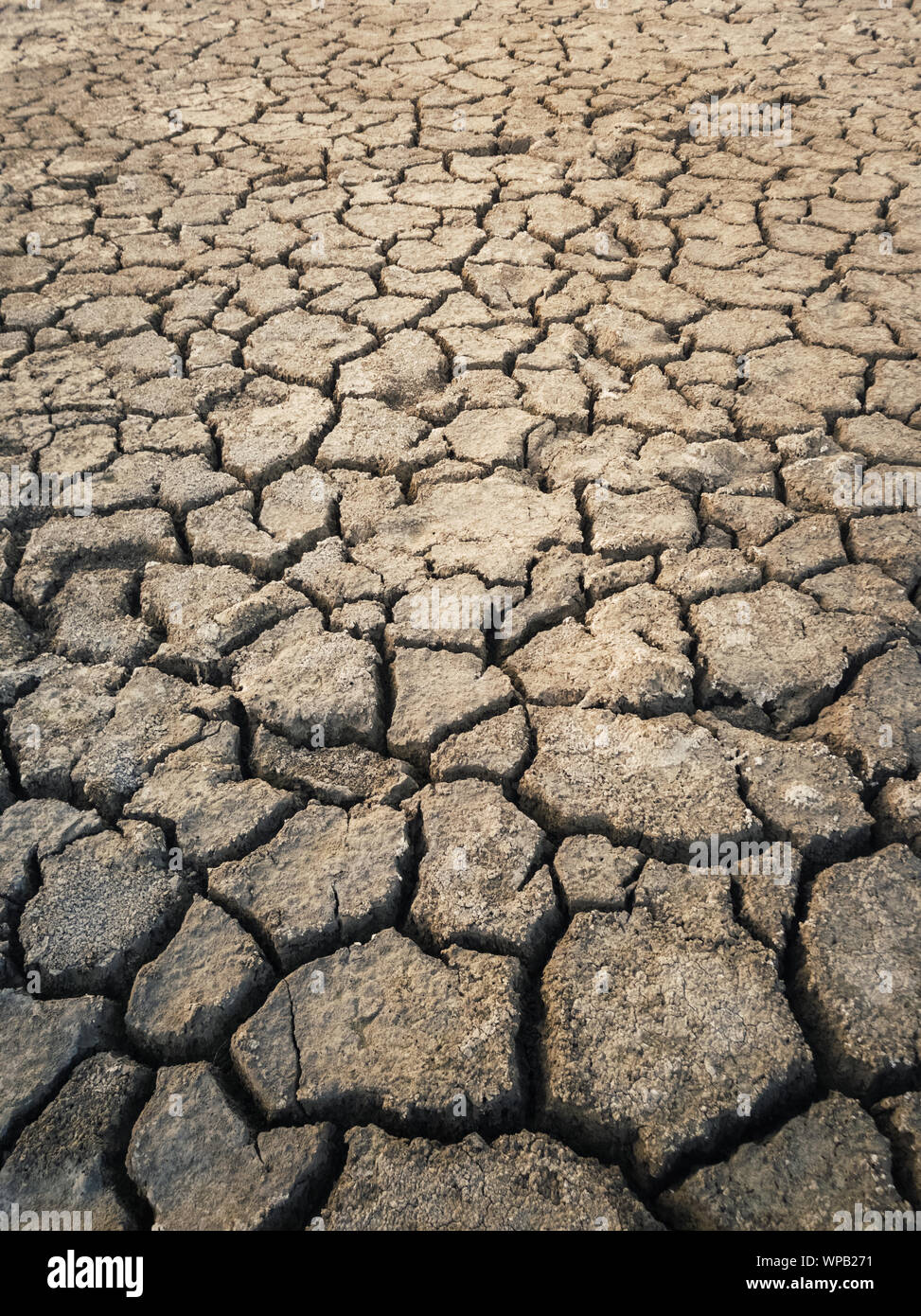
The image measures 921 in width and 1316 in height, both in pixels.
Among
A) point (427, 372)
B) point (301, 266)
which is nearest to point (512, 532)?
point (427, 372)

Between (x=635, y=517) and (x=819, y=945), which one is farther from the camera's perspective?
(x=635, y=517)

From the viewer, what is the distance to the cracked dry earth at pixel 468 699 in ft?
4.00

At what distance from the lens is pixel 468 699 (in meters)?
1.80

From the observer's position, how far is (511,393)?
8.73 feet

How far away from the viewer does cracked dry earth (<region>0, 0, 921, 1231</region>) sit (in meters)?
1.22

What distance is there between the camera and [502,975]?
1354mm

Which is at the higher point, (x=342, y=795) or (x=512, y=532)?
(x=512, y=532)

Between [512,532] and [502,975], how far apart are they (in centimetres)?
116

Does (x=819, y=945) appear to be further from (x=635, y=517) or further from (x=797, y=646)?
(x=635, y=517)

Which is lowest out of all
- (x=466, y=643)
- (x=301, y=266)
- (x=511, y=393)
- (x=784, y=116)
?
(x=466, y=643)
